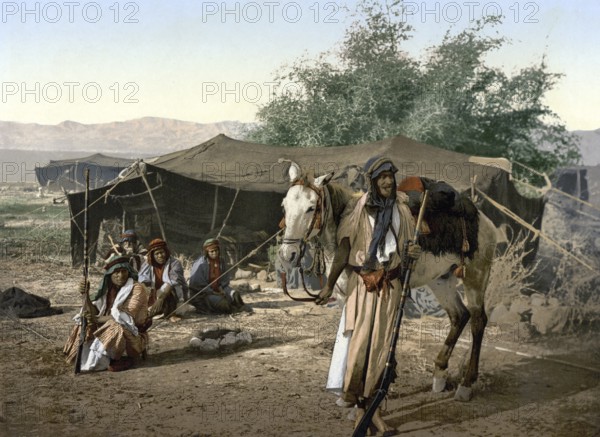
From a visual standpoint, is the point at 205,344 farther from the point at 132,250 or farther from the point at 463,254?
the point at 463,254

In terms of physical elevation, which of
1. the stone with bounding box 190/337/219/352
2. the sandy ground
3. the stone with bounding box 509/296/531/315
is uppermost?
the stone with bounding box 509/296/531/315

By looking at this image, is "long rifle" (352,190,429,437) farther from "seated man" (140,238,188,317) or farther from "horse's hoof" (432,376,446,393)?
"seated man" (140,238,188,317)

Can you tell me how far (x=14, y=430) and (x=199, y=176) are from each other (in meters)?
4.83

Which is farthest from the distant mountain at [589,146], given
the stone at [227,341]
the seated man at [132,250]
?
the seated man at [132,250]

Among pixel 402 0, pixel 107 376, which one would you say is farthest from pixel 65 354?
pixel 402 0

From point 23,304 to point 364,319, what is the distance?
465cm

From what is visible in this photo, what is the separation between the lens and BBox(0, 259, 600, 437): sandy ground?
4531 mm

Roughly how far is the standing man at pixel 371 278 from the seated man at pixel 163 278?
3.05 metres

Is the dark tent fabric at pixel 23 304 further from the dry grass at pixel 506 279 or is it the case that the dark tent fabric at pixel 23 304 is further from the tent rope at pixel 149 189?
the dry grass at pixel 506 279

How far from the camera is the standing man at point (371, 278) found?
4.24 metres

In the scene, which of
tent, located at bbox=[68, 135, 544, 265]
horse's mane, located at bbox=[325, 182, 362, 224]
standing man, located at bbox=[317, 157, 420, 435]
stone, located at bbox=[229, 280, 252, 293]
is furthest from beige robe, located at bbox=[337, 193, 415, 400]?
stone, located at bbox=[229, 280, 252, 293]

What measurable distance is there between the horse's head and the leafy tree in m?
2.47

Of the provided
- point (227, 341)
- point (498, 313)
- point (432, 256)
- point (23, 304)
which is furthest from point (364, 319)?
point (23, 304)

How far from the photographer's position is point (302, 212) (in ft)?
14.5
